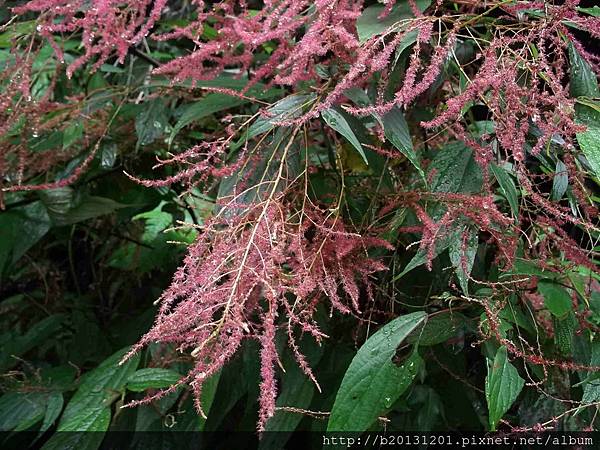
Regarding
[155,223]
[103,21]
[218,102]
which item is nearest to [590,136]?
[218,102]

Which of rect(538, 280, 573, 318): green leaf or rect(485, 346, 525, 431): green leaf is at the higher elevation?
rect(538, 280, 573, 318): green leaf

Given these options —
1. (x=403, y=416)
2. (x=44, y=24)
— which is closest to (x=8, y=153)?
(x=44, y=24)

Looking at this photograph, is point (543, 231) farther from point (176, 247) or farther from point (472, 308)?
point (176, 247)

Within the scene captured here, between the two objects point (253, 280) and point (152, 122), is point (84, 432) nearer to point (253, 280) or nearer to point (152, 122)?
point (253, 280)

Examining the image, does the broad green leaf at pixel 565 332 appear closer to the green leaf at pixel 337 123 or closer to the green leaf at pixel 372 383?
the green leaf at pixel 372 383

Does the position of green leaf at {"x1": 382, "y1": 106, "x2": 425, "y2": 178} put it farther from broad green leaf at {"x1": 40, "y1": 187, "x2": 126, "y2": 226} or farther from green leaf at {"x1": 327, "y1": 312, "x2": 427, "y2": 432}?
broad green leaf at {"x1": 40, "y1": 187, "x2": 126, "y2": 226}

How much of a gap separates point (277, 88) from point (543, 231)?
0.37 metres

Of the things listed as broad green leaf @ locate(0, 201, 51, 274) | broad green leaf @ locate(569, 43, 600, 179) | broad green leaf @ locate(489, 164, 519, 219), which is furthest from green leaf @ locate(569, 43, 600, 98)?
broad green leaf @ locate(0, 201, 51, 274)

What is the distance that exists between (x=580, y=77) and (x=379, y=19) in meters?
0.20

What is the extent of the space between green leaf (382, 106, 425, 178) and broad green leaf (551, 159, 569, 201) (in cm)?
14

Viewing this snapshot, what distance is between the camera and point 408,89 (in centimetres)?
56

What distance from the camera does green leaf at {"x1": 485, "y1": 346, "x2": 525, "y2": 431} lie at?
587mm

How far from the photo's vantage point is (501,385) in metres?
0.60

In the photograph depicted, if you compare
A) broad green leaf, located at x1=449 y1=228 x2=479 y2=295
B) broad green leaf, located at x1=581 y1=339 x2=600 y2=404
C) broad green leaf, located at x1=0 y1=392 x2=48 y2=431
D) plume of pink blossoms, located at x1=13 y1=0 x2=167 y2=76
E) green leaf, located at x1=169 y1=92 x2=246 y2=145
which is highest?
plume of pink blossoms, located at x1=13 y1=0 x2=167 y2=76
